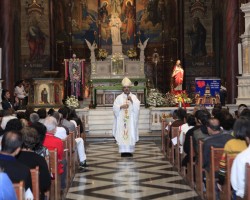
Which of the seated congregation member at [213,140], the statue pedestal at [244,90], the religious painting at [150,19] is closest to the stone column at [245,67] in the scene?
the statue pedestal at [244,90]

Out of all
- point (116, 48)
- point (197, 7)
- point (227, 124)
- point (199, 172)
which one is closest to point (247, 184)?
point (199, 172)

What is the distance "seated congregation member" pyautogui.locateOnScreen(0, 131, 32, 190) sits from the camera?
520 centimetres

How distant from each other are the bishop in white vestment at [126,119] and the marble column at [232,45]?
8.25 m

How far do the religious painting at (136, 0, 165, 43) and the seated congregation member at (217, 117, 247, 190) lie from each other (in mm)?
27268

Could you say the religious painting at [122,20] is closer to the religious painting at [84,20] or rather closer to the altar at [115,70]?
the religious painting at [84,20]


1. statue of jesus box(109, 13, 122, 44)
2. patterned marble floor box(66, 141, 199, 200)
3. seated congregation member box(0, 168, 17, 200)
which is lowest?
patterned marble floor box(66, 141, 199, 200)

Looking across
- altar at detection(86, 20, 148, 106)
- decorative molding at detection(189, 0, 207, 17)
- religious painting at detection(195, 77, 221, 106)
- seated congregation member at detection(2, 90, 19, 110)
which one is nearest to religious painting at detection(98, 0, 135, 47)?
decorative molding at detection(189, 0, 207, 17)

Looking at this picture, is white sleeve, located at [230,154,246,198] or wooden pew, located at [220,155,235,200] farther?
wooden pew, located at [220,155,235,200]

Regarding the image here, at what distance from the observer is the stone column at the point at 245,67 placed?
2022 centimetres

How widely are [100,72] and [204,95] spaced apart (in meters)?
6.86

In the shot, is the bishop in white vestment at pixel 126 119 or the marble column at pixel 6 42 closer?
the bishop in white vestment at pixel 126 119

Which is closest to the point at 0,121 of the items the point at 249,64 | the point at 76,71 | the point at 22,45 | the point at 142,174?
the point at 142,174

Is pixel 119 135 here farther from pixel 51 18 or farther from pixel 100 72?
pixel 51 18

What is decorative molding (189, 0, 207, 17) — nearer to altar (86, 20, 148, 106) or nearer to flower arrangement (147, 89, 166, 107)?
altar (86, 20, 148, 106)
